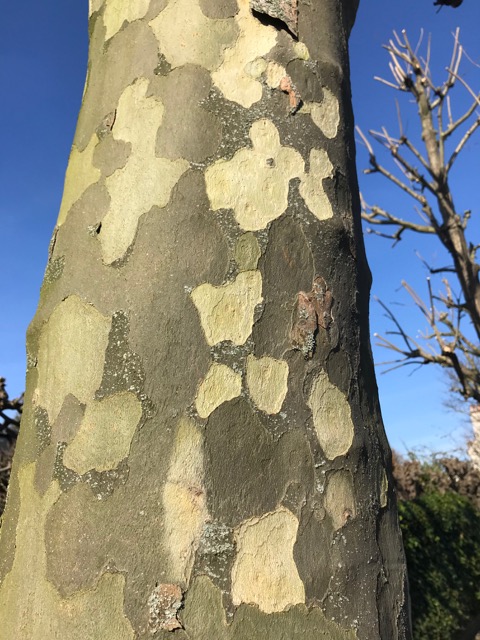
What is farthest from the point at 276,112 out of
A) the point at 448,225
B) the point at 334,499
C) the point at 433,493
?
the point at 433,493

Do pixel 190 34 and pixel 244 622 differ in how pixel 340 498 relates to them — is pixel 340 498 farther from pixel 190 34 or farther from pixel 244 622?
pixel 190 34

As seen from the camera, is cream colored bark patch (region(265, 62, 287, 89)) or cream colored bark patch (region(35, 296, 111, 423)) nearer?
cream colored bark patch (region(35, 296, 111, 423))

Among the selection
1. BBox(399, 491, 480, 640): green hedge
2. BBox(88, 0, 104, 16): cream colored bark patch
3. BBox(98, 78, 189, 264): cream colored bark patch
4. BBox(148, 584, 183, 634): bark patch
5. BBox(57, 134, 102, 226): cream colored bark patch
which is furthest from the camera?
BBox(399, 491, 480, 640): green hedge

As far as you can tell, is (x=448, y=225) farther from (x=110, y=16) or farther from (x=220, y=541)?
(x=220, y=541)

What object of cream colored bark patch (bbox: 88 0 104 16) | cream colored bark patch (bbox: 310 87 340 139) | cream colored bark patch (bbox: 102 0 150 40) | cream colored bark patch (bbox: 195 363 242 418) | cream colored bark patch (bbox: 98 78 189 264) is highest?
cream colored bark patch (bbox: 88 0 104 16)

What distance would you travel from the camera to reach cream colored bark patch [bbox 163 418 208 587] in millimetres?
734

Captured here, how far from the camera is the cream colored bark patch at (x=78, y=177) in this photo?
41.4 inches

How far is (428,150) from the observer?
663 cm

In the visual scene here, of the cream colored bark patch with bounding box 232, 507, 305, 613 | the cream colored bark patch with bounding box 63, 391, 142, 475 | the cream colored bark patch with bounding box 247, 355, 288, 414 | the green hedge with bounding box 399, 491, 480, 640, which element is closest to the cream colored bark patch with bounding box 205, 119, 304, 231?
the cream colored bark patch with bounding box 247, 355, 288, 414

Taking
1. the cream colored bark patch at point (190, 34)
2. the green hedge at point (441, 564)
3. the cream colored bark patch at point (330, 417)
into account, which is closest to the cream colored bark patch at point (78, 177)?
the cream colored bark patch at point (190, 34)

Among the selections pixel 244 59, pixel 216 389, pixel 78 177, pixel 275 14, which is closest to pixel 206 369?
pixel 216 389

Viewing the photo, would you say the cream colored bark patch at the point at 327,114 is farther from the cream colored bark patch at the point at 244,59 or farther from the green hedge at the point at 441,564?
the green hedge at the point at 441,564

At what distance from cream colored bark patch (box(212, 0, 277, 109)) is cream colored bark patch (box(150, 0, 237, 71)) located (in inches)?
0.7

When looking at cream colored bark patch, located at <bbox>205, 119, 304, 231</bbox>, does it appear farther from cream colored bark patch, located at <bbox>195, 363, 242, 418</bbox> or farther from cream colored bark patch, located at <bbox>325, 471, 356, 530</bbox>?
cream colored bark patch, located at <bbox>325, 471, 356, 530</bbox>
